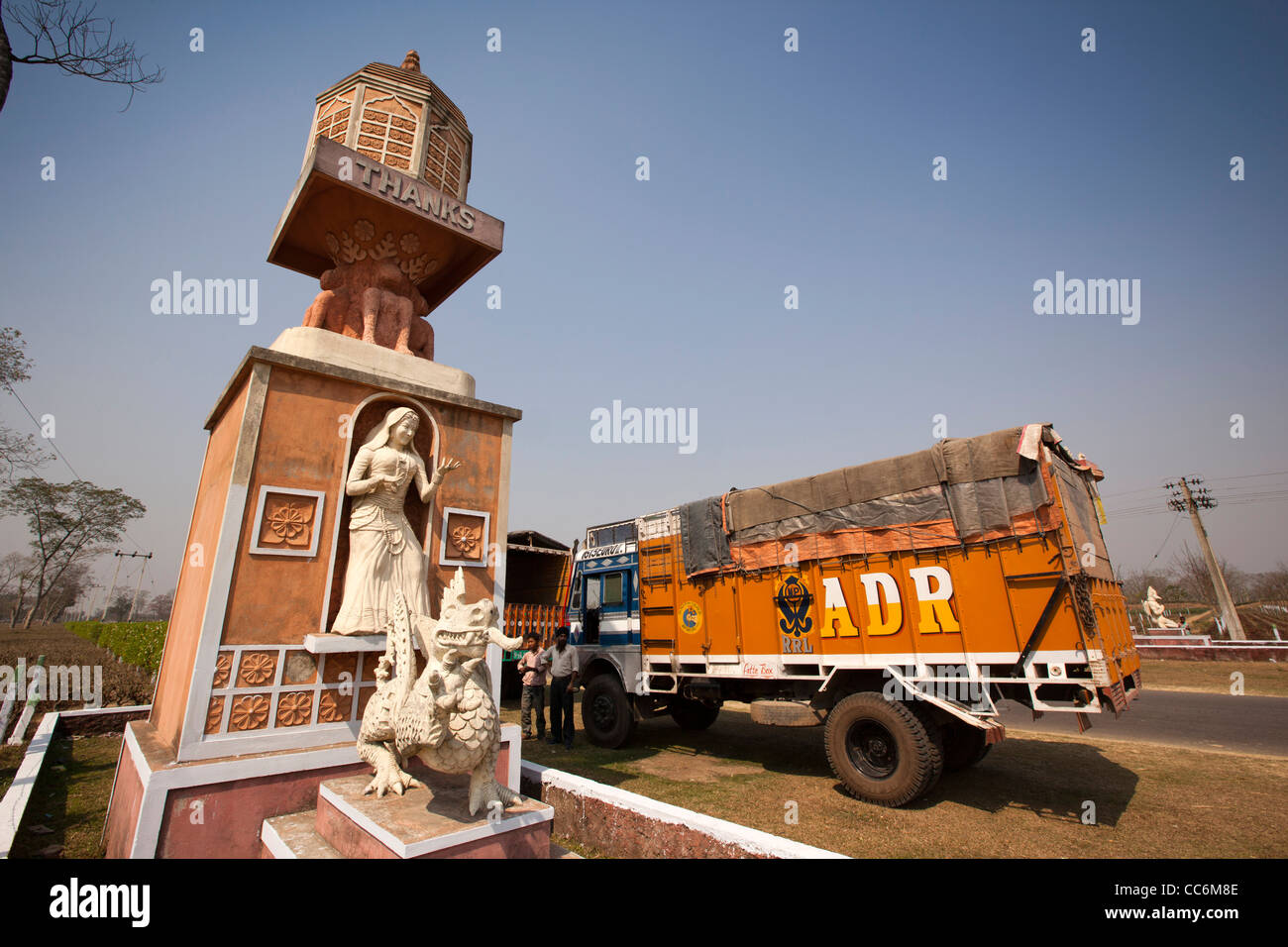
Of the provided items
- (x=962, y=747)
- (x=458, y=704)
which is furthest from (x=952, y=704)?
(x=458, y=704)

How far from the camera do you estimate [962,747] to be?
6.67 m

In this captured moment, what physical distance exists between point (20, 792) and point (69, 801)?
700 millimetres

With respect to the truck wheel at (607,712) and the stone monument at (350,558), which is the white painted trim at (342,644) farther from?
the truck wheel at (607,712)

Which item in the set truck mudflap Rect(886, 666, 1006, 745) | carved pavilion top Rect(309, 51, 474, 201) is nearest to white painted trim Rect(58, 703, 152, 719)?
carved pavilion top Rect(309, 51, 474, 201)

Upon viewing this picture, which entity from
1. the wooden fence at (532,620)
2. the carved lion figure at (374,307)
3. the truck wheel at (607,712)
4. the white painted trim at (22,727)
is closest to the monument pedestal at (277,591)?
the carved lion figure at (374,307)

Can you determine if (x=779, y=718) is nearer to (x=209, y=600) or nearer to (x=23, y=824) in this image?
(x=209, y=600)

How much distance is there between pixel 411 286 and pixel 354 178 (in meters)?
1.21

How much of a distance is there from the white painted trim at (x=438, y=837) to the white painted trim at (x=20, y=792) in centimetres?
260

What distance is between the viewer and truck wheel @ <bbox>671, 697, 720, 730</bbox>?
9633mm

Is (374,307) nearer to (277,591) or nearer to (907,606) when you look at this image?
(277,591)

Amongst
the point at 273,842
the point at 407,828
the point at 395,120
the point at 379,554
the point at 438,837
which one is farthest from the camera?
the point at 395,120

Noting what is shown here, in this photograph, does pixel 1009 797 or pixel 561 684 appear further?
pixel 561 684

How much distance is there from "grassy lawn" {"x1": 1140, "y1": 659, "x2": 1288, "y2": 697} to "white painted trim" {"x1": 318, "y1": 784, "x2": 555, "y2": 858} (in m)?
17.9

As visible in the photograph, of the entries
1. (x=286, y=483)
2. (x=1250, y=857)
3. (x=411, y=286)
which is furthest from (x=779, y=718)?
(x=411, y=286)
